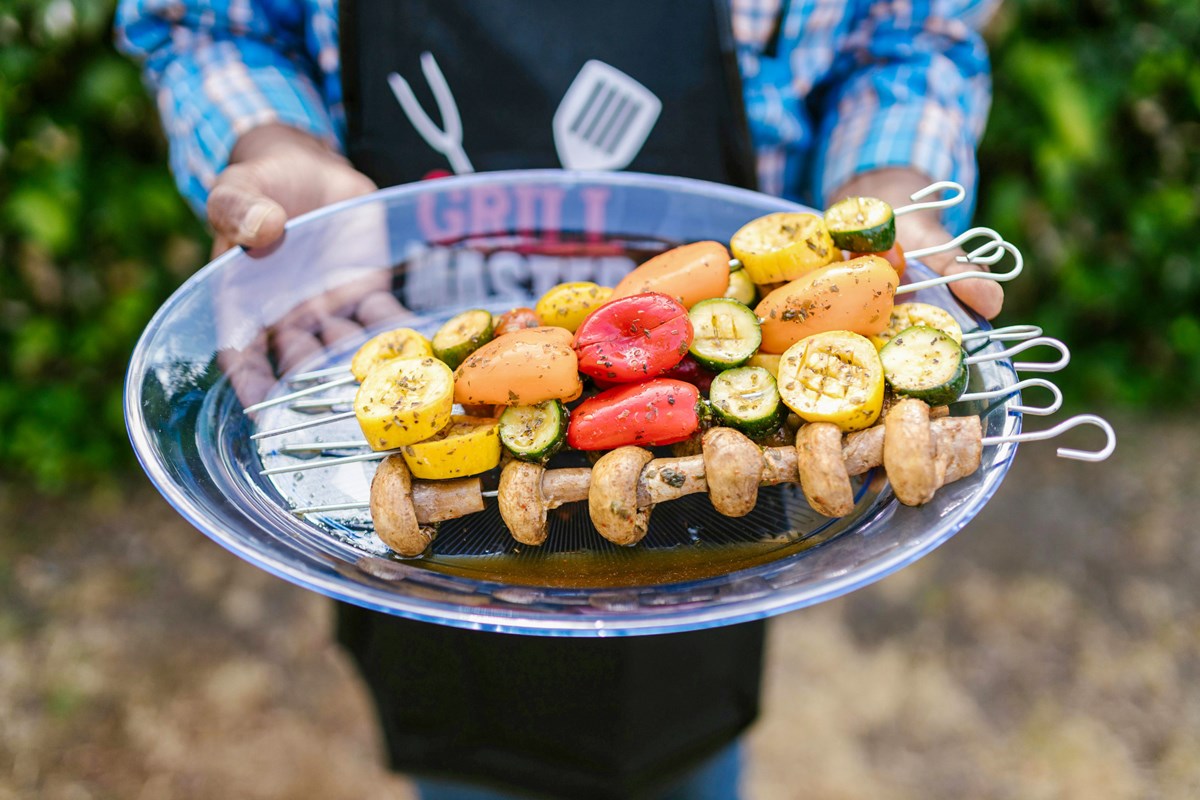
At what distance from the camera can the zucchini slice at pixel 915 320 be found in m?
1.90

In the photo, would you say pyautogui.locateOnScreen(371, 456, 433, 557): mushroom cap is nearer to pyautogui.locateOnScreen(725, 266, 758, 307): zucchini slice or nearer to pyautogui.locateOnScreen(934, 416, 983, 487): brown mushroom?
pyautogui.locateOnScreen(725, 266, 758, 307): zucchini slice

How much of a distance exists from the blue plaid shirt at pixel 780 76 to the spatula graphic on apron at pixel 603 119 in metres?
0.34

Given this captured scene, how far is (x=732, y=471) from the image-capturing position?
1680 mm

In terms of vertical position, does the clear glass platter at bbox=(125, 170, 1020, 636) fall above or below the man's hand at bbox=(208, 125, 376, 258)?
below

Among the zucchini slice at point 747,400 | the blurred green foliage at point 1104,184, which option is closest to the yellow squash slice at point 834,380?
the zucchini slice at point 747,400

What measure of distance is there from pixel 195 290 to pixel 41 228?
2.45 m

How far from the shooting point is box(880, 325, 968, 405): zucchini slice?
172 centimetres

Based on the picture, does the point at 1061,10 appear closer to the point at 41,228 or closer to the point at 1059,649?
the point at 1059,649

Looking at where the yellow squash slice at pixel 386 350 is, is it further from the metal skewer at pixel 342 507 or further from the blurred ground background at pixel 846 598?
the blurred ground background at pixel 846 598

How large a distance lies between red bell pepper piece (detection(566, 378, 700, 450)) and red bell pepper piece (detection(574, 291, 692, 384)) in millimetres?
41

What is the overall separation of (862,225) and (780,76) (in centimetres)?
86

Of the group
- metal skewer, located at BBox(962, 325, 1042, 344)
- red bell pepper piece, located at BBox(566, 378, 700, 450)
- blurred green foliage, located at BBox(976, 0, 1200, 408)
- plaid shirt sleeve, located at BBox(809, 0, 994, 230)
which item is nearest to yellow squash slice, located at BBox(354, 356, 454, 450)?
red bell pepper piece, located at BBox(566, 378, 700, 450)

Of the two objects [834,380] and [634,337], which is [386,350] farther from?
[834,380]

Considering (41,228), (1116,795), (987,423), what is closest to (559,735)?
(987,423)
